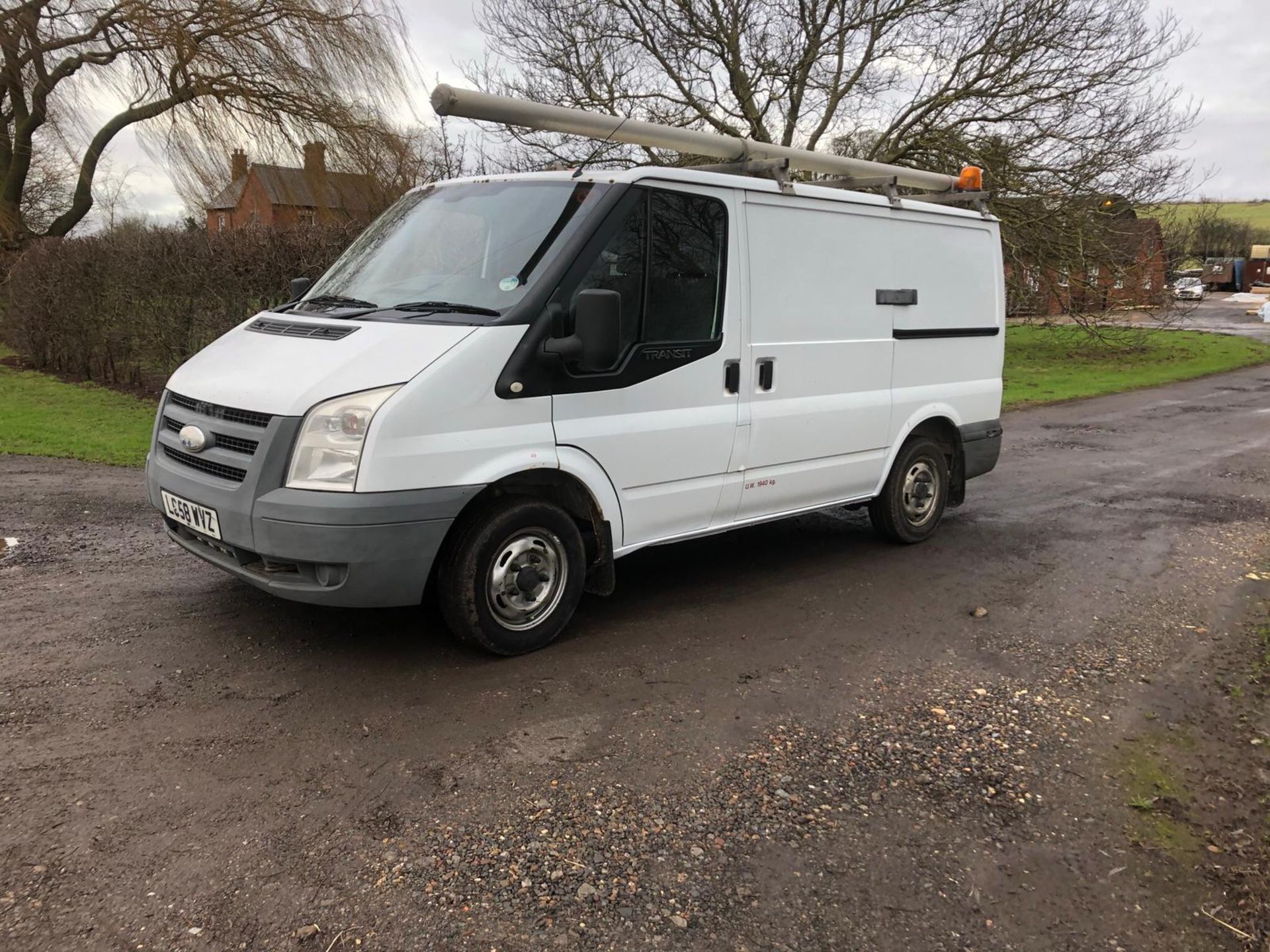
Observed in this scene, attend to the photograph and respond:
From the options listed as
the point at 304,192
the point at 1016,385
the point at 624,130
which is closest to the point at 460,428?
the point at 624,130

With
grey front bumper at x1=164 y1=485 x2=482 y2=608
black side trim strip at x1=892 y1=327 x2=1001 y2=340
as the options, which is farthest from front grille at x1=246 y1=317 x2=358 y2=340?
black side trim strip at x1=892 y1=327 x2=1001 y2=340

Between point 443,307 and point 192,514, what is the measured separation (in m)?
1.49

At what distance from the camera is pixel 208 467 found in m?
4.28

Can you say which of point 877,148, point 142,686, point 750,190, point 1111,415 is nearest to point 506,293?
point 750,190

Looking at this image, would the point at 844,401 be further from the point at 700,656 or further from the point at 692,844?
the point at 692,844

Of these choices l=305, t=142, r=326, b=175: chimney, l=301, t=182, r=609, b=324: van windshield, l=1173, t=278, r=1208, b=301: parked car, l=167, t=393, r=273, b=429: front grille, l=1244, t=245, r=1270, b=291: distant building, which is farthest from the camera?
l=1244, t=245, r=1270, b=291: distant building

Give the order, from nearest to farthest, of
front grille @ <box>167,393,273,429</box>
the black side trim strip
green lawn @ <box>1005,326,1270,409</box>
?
front grille @ <box>167,393,273,429</box>
the black side trim strip
green lawn @ <box>1005,326,1270,409</box>

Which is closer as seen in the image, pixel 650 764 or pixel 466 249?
pixel 650 764

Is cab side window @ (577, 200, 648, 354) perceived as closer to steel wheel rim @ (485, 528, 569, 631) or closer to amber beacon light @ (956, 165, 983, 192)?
steel wheel rim @ (485, 528, 569, 631)

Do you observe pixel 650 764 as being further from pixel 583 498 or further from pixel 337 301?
pixel 337 301

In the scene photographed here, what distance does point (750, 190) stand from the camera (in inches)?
202

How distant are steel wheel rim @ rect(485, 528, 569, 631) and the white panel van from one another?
0.4 inches

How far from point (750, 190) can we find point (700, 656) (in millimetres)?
2525

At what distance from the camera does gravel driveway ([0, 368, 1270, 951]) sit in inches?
107
